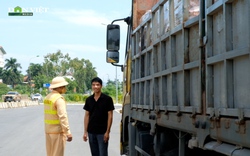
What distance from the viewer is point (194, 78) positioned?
497 centimetres

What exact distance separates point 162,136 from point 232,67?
3285 millimetres

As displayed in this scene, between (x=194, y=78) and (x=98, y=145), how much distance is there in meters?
4.00

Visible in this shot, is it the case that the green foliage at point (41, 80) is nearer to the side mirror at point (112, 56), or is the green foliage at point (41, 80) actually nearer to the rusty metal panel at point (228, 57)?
the side mirror at point (112, 56)

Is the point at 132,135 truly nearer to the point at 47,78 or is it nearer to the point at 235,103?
the point at 235,103

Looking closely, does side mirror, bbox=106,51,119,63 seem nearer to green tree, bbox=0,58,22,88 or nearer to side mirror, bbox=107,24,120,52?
side mirror, bbox=107,24,120,52

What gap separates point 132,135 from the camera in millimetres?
9008

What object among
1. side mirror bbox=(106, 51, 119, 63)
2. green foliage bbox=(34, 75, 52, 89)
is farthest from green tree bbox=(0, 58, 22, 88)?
side mirror bbox=(106, 51, 119, 63)

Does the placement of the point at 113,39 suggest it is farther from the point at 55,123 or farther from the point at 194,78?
the point at 194,78

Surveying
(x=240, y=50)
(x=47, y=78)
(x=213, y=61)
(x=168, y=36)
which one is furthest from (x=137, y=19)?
(x=47, y=78)

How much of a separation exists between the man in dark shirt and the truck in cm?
44

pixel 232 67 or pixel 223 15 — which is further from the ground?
pixel 223 15

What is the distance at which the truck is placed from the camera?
382 cm

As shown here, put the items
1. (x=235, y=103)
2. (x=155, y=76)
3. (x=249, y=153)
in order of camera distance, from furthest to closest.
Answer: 1. (x=155, y=76)
2. (x=235, y=103)
3. (x=249, y=153)

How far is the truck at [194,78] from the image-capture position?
150 inches
